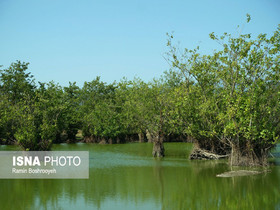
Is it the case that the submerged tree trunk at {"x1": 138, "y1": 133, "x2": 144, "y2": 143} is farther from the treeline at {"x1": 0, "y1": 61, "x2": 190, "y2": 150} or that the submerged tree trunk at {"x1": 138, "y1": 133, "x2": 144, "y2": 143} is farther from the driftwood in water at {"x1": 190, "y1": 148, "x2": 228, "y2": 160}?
the driftwood in water at {"x1": 190, "y1": 148, "x2": 228, "y2": 160}

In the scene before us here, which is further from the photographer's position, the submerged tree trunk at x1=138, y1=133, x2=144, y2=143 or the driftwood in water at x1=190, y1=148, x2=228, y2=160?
the submerged tree trunk at x1=138, y1=133, x2=144, y2=143

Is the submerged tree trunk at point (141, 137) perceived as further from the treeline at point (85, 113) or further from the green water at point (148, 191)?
the green water at point (148, 191)

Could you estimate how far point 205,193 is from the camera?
1463 cm

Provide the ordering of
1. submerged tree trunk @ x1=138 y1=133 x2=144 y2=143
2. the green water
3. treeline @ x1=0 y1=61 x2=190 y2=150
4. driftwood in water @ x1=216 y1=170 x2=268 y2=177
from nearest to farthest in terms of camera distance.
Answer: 1. the green water
2. driftwood in water @ x1=216 y1=170 x2=268 y2=177
3. treeline @ x1=0 y1=61 x2=190 y2=150
4. submerged tree trunk @ x1=138 y1=133 x2=144 y2=143

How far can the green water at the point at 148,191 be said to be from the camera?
12.8m

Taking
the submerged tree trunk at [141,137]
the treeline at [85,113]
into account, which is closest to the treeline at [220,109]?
the treeline at [85,113]

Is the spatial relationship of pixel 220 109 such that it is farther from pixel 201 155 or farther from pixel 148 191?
pixel 148 191

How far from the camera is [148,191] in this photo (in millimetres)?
14961

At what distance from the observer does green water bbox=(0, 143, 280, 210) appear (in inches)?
504

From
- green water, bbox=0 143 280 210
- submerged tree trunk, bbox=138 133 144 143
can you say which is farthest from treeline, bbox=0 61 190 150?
green water, bbox=0 143 280 210

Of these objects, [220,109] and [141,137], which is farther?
[141,137]

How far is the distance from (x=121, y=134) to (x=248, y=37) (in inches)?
1067

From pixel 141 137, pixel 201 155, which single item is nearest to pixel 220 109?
pixel 201 155

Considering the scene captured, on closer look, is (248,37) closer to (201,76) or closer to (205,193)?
(201,76)
